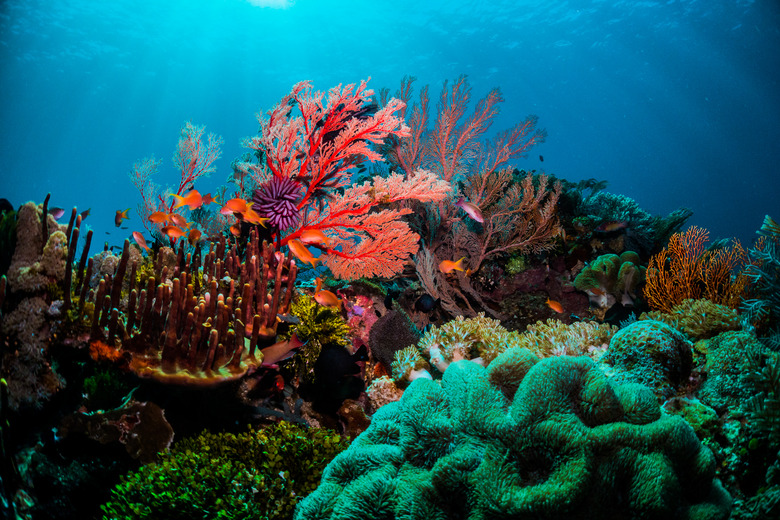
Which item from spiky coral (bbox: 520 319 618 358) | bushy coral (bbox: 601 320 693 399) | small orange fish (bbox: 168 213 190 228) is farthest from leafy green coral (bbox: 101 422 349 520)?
small orange fish (bbox: 168 213 190 228)

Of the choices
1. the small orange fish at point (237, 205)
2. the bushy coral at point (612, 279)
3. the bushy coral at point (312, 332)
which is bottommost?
the bushy coral at point (612, 279)

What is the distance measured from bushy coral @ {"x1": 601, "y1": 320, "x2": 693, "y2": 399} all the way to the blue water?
9377 millimetres

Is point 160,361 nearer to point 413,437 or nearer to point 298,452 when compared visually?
point 298,452

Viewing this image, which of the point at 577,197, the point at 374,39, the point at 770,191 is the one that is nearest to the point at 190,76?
the point at 374,39

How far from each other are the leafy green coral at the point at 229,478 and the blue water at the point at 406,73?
23.6 feet

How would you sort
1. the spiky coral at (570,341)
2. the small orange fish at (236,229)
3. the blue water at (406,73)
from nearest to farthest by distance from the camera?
the spiky coral at (570,341)
the small orange fish at (236,229)
the blue water at (406,73)

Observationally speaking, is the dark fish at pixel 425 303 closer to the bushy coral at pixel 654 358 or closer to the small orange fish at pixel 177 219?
the bushy coral at pixel 654 358

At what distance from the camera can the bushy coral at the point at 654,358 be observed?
250cm

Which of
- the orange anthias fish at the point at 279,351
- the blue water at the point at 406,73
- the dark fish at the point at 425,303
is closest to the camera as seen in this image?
the orange anthias fish at the point at 279,351

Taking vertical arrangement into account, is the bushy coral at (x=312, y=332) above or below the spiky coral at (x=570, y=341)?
above

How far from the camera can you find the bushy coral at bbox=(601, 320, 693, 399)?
2498 mm

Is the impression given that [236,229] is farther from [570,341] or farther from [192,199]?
[570,341]

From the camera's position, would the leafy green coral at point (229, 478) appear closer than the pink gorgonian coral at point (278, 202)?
Yes

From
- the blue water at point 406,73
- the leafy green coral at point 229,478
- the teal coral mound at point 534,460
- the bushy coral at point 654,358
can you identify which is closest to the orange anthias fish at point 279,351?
the leafy green coral at point 229,478
